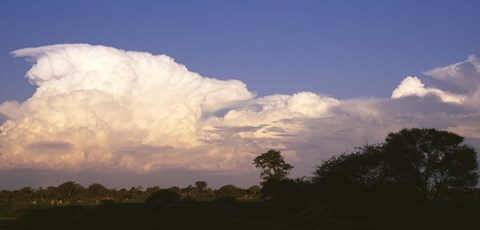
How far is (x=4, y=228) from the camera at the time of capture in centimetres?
3678

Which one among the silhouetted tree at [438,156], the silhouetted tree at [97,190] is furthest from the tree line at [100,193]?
the silhouetted tree at [438,156]

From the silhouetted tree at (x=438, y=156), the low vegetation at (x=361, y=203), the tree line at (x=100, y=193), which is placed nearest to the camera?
the low vegetation at (x=361, y=203)

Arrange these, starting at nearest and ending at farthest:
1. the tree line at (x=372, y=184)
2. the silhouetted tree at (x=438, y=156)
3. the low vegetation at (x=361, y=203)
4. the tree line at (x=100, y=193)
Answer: the low vegetation at (x=361, y=203) → the tree line at (x=372, y=184) → the silhouetted tree at (x=438, y=156) → the tree line at (x=100, y=193)

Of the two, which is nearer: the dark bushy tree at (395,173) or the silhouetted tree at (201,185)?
the dark bushy tree at (395,173)

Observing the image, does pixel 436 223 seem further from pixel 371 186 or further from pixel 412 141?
pixel 412 141

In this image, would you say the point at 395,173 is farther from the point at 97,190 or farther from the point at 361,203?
the point at 97,190

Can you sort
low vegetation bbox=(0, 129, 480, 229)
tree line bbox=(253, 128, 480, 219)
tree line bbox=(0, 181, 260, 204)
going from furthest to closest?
tree line bbox=(0, 181, 260, 204), tree line bbox=(253, 128, 480, 219), low vegetation bbox=(0, 129, 480, 229)

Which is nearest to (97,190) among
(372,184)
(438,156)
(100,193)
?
(100,193)

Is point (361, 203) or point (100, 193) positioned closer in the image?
point (361, 203)

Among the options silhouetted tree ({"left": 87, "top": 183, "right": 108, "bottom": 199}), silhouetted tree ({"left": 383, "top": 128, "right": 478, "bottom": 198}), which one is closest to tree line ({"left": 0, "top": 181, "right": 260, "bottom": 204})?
silhouetted tree ({"left": 87, "top": 183, "right": 108, "bottom": 199})

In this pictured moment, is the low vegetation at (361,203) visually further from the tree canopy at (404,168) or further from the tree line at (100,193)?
the tree line at (100,193)

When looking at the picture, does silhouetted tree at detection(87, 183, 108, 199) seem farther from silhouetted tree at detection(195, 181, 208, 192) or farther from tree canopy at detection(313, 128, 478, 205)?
tree canopy at detection(313, 128, 478, 205)

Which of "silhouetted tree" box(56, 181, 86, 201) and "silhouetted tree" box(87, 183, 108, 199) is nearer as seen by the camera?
"silhouetted tree" box(56, 181, 86, 201)

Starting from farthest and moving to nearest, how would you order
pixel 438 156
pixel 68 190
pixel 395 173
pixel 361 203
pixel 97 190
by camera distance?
pixel 97 190
pixel 68 190
pixel 438 156
pixel 395 173
pixel 361 203
